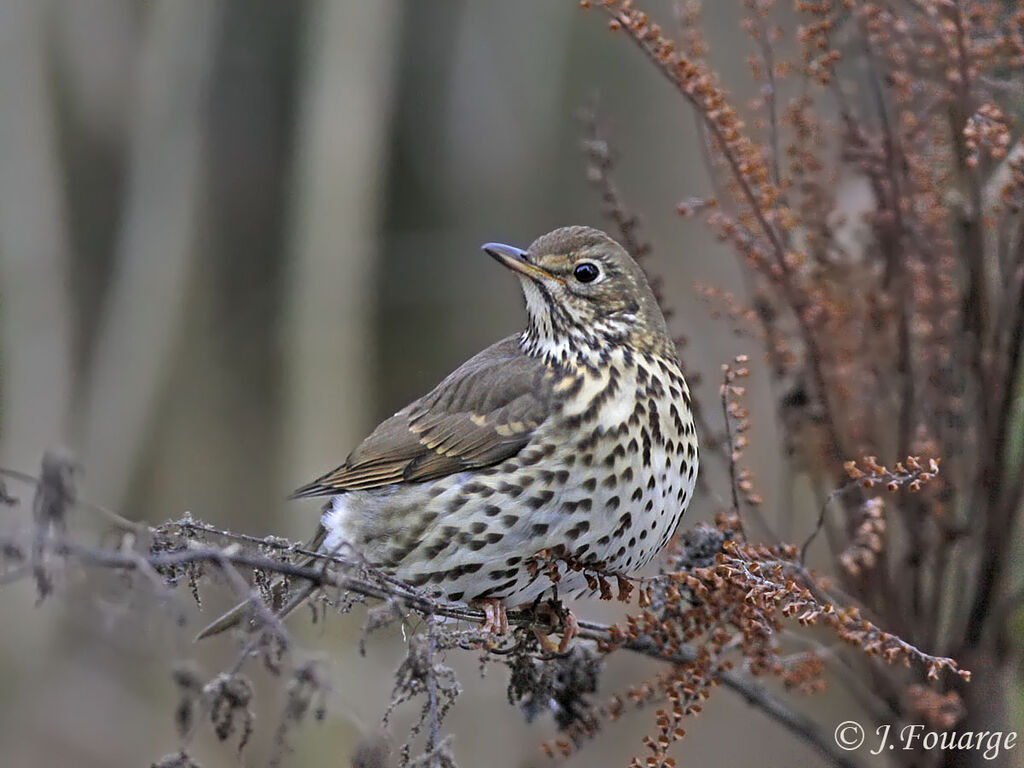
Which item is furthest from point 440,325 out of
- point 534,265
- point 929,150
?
point 929,150

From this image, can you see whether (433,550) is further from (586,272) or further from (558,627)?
(586,272)

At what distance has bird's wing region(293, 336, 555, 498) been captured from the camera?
3.19m

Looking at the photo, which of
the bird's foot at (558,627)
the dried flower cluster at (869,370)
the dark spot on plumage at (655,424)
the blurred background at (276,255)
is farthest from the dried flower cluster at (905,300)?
the blurred background at (276,255)

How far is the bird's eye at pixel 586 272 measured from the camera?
3352mm

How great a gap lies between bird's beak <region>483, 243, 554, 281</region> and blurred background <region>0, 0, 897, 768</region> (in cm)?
191

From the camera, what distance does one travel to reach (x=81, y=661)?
24.2ft

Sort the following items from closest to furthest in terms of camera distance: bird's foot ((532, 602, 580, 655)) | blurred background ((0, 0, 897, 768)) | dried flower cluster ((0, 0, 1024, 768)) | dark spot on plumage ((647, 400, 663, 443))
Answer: dried flower cluster ((0, 0, 1024, 768))
bird's foot ((532, 602, 580, 655))
dark spot on plumage ((647, 400, 663, 443))
blurred background ((0, 0, 897, 768))

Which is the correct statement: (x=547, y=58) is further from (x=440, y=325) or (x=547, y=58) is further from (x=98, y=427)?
(x=98, y=427)

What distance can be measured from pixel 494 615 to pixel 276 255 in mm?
6250

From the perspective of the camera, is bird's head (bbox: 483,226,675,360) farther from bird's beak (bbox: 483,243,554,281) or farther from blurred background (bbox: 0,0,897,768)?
blurred background (bbox: 0,0,897,768)

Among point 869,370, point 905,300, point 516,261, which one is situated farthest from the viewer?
point 516,261

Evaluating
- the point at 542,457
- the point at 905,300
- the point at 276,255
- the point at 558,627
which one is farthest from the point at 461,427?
the point at 276,255

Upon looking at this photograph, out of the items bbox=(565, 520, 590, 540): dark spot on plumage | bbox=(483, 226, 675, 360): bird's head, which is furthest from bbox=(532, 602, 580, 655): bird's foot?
bbox=(483, 226, 675, 360): bird's head

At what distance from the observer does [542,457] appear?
3066 mm
